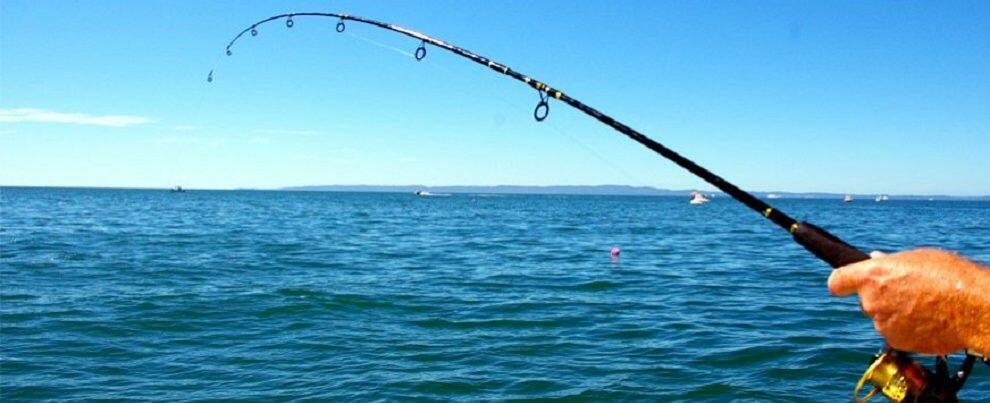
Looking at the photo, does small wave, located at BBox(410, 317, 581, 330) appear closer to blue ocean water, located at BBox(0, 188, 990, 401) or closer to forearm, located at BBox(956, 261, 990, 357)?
blue ocean water, located at BBox(0, 188, 990, 401)

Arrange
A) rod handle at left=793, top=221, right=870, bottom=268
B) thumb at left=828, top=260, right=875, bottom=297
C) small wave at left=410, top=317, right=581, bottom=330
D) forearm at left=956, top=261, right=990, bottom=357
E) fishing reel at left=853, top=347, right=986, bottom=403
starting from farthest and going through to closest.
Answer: small wave at left=410, top=317, right=581, bottom=330 < fishing reel at left=853, top=347, right=986, bottom=403 < rod handle at left=793, top=221, right=870, bottom=268 < thumb at left=828, top=260, right=875, bottom=297 < forearm at left=956, top=261, right=990, bottom=357

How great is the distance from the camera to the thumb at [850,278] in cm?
241

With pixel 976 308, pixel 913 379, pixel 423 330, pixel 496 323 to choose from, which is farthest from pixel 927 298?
pixel 496 323

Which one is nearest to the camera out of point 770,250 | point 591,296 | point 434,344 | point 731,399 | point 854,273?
point 854,273

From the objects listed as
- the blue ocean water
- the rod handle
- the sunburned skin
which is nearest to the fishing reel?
the rod handle

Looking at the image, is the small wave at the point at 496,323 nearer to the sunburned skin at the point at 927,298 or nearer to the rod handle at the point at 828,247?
the rod handle at the point at 828,247

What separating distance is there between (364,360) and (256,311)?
399 cm

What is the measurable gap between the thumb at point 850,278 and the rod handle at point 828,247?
439 mm

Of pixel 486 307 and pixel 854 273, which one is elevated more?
pixel 854 273

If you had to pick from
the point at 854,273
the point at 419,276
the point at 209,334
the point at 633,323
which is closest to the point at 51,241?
the point at 419,276

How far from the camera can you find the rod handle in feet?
9.72

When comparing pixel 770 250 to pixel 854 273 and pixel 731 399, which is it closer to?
pixel 731 399

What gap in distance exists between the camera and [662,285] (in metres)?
16.2

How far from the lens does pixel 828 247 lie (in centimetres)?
308
